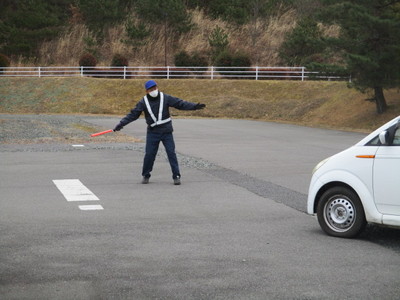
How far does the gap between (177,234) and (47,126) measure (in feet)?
74.3

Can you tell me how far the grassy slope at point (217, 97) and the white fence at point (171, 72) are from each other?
1.35 metres

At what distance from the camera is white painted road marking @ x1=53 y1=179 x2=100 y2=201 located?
11719mm

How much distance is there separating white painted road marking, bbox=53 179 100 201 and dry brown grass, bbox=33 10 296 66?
44380mm

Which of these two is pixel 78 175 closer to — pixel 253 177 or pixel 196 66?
pixel 253 177

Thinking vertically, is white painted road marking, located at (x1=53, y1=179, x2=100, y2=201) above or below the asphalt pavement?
below

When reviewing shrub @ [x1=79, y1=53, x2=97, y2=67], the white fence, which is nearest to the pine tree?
the white fence

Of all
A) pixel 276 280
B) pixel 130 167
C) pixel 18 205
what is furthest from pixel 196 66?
pixel 276 280

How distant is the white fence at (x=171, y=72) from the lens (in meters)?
49.8

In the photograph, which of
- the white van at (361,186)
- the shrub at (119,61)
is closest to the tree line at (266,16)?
the shrub at (119,61)

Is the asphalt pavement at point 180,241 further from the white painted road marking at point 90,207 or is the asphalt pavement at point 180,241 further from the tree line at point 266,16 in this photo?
the tree line at point 266,16

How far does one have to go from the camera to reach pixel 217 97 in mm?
47094

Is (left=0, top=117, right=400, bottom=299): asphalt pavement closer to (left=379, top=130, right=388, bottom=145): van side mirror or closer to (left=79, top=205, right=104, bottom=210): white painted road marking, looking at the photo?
(left=79, top=205, right=104, bottom=210): white painted road marking

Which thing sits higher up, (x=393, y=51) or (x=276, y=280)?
(x=393, y=51)

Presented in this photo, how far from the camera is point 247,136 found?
2664 cm
